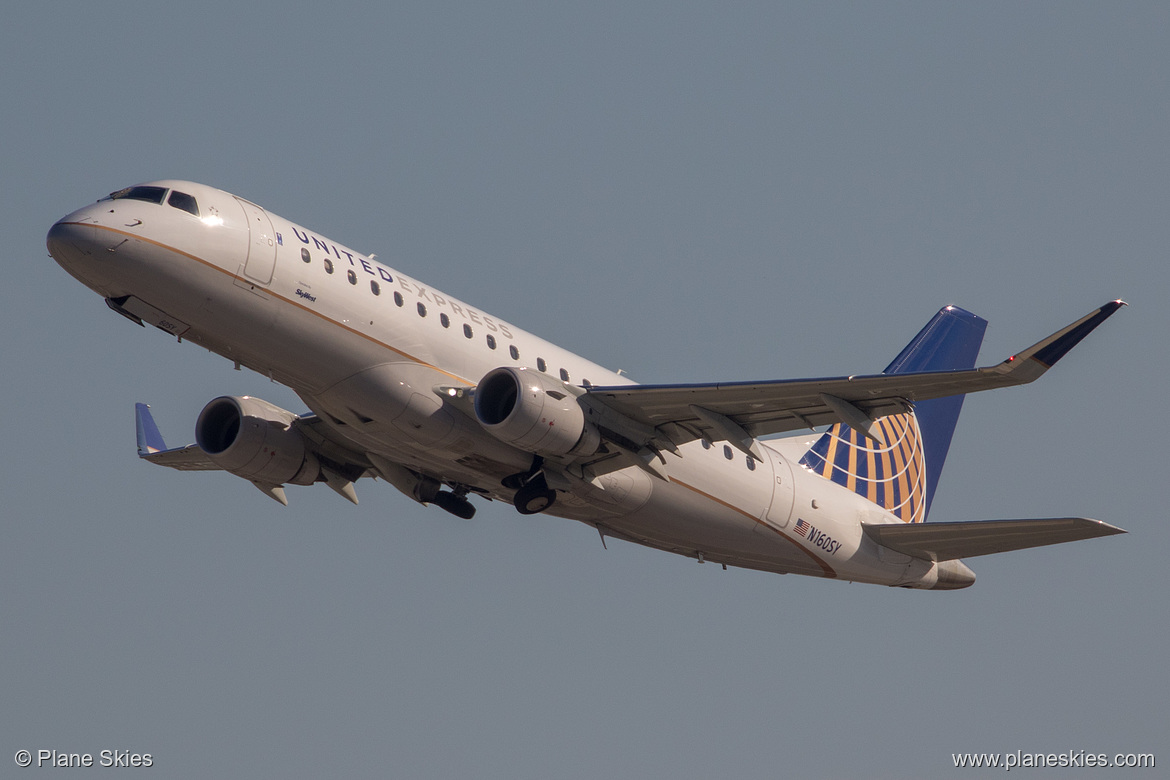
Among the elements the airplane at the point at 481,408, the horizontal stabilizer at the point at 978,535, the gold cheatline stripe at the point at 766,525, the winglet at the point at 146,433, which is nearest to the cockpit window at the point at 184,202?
the airplane at the point at 481,408

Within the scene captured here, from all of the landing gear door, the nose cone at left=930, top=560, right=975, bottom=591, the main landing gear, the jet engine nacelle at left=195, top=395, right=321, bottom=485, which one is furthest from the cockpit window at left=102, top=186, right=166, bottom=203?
the nose cone at left=930, top=560, right=975, bottom=591

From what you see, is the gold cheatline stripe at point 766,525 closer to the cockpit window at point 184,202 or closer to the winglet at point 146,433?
the cockpit window at point 184,202

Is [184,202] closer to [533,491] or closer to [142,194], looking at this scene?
[142,194]

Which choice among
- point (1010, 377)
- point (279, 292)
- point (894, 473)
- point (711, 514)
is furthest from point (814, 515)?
point (279, 292)

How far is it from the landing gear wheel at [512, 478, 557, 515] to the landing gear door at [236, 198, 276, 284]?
6.99 m

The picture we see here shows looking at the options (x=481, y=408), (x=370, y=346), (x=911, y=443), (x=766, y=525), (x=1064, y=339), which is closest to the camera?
(x=1064, y=339)

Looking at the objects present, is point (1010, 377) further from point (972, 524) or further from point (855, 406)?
point (972, 524)

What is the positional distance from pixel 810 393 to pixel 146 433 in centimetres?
2005

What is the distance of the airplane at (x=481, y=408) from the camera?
25953 mm

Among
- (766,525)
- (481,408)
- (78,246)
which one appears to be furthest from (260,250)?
(766,525)

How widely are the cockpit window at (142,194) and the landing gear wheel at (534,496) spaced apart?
942cm

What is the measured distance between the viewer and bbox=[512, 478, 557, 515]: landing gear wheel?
29203mm

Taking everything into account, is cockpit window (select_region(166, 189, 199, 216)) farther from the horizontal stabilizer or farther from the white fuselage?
the horizontal stabilizer

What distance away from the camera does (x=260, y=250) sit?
86.8 ft
